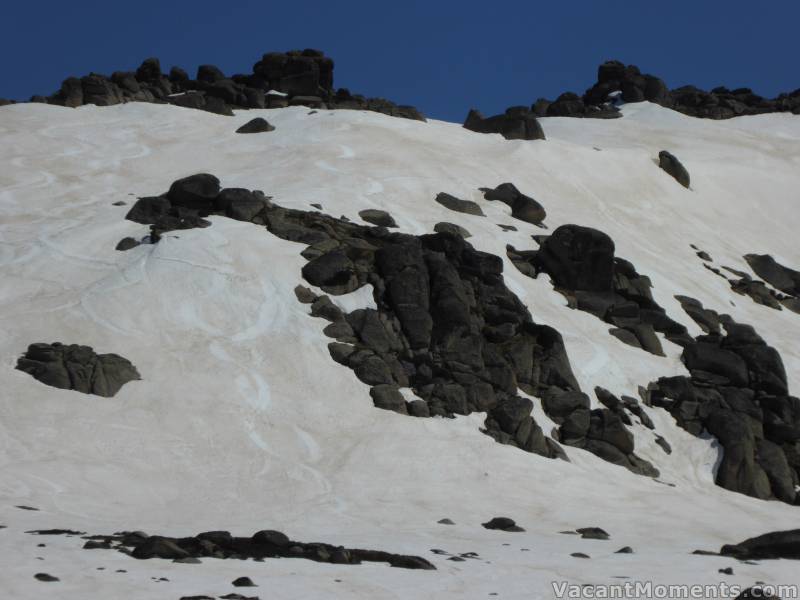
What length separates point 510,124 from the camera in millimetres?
76562

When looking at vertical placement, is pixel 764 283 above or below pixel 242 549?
above

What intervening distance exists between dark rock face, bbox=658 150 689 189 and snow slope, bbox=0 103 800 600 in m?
10.4

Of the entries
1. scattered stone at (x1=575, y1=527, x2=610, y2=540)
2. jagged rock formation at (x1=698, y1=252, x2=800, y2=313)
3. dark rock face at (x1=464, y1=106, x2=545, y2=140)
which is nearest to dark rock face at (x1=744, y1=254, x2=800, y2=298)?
jagged rock formation at (x1=698, y1=252, x2=800, y2=313)

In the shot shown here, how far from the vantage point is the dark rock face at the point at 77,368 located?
3256cm

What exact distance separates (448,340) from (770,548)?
55.9 ft

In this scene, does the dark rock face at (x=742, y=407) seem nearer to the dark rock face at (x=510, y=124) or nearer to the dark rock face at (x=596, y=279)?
the dark rock face at (x=596, y=279)

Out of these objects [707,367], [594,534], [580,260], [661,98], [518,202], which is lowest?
[594,534]

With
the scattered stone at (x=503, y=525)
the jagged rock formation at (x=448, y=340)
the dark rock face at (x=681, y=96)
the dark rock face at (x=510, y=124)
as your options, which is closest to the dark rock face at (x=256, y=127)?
the dark rock face at (x=510, y=124)

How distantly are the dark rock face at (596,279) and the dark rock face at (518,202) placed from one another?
6.91 m

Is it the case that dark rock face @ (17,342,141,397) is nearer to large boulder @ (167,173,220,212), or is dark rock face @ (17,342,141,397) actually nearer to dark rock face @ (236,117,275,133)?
large boulder @ (167,173,220,212)

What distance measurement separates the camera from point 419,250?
4191 centimetres

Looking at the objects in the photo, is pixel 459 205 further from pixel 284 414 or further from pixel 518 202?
pixel 284 414

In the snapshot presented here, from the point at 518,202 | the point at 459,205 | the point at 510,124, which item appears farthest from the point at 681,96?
the point at 459,205

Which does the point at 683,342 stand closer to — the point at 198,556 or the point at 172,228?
the point at 172,228
